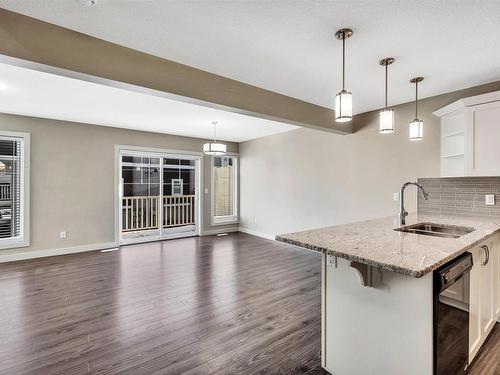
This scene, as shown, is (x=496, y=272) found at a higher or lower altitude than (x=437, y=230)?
lower

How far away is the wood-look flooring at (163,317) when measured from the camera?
2023 millimetres

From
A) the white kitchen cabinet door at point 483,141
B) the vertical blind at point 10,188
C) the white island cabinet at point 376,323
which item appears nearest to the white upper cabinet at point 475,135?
the white kitchen cabinet door at point 483,141

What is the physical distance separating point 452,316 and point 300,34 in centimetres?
220

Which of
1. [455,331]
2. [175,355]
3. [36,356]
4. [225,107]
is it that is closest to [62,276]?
[36,356]

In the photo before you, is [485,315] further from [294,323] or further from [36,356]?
[36,356]

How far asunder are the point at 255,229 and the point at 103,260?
11.7 feet

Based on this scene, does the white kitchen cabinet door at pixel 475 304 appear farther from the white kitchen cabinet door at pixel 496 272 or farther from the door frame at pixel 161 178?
the door frame at pixel 161 178

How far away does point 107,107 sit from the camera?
13.7 feet

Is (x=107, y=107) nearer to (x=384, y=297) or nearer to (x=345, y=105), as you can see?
(x=345, y=105)

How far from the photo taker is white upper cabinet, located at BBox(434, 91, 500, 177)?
274cm

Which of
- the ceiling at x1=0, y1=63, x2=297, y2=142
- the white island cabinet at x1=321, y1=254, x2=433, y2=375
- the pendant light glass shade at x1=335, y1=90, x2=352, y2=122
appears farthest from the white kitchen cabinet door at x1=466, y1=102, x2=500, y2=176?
the ceiling at x1=0, y1=63, x2=297, y2=142

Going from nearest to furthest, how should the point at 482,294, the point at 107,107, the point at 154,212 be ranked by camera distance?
the point at 482,294 → the point at 107,107 → the point at 154,212

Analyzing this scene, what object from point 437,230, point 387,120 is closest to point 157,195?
point 387,120

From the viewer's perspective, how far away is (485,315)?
85.9 inches
